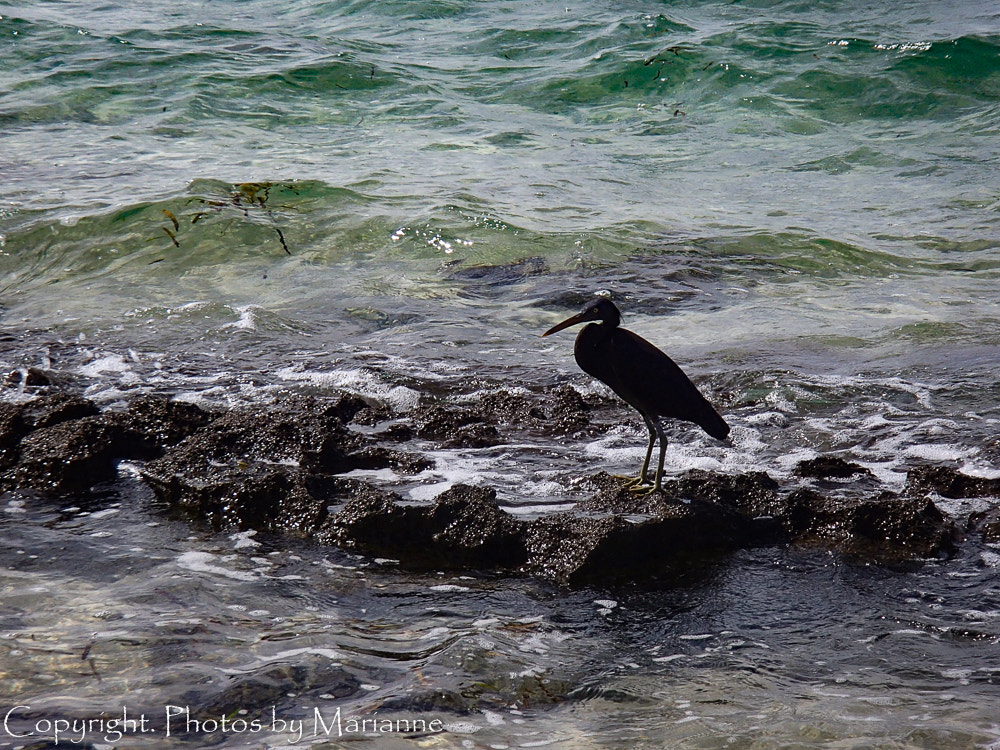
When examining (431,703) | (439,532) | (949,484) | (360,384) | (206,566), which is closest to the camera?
(431,703)

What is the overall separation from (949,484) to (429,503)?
241 cm

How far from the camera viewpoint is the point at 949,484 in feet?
14.1

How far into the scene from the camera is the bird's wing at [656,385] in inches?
175

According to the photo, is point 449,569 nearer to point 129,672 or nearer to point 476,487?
point 476,487

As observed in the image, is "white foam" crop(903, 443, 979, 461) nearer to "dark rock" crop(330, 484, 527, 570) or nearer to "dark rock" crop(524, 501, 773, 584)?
"dark rock" crop(524, 501, 773, 584)

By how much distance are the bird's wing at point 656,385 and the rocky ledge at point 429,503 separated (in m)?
0.32

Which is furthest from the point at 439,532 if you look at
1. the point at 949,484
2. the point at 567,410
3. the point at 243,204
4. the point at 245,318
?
the point at 243,204

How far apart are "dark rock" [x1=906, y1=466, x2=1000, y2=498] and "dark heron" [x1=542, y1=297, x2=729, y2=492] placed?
90 cm

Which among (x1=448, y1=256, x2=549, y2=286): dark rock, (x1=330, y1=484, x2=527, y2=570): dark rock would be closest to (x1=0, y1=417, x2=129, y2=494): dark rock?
(x1=330, y1=484, x2=527, y2=570): dark rock

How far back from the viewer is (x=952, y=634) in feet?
10.5

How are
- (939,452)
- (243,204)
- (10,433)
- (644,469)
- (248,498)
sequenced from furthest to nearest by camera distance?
1. (243,204)
2. (939,452)
3. (10,433)
4. (644,469)
5. (248,498)

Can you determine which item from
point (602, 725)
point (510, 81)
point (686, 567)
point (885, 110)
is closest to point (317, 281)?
point (686, 567)

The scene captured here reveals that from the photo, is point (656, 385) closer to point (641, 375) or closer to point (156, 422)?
point (641, 375)

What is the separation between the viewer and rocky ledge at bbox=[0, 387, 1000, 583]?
149 inches
